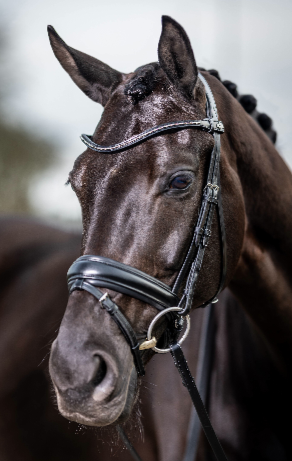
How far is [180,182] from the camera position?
4.99 feet

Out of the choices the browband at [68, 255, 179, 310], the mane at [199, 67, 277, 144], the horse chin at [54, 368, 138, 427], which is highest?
the mane at [199, 67, 277, 144]

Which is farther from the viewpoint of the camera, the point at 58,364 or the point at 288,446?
the point at 288,446

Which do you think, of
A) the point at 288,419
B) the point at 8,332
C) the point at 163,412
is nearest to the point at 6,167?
the point at 8,332

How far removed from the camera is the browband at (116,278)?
134 centimetres

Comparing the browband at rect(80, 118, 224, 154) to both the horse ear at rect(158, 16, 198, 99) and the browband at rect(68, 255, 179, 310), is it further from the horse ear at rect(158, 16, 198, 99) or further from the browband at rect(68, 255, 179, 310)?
the browband at rect(68, 255, 179, 310)

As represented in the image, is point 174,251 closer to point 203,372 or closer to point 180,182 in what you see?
point 180,182

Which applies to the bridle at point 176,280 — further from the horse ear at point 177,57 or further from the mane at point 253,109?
the mane at point 253,109

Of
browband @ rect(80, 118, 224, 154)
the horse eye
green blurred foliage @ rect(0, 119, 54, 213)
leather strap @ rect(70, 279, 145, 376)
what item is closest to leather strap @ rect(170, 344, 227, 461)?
leather strap @ rect(70, 279, 145, 376)

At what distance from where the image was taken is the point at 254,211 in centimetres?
202

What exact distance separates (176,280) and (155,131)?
59cm

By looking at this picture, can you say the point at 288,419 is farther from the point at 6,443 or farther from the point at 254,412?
the point at 6,443

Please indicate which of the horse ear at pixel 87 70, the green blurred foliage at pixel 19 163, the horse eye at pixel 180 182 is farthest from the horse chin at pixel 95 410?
the green blurred foliage at pixel 19 163

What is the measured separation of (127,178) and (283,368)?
1444mm

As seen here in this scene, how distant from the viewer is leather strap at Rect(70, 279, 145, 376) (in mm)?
1314
